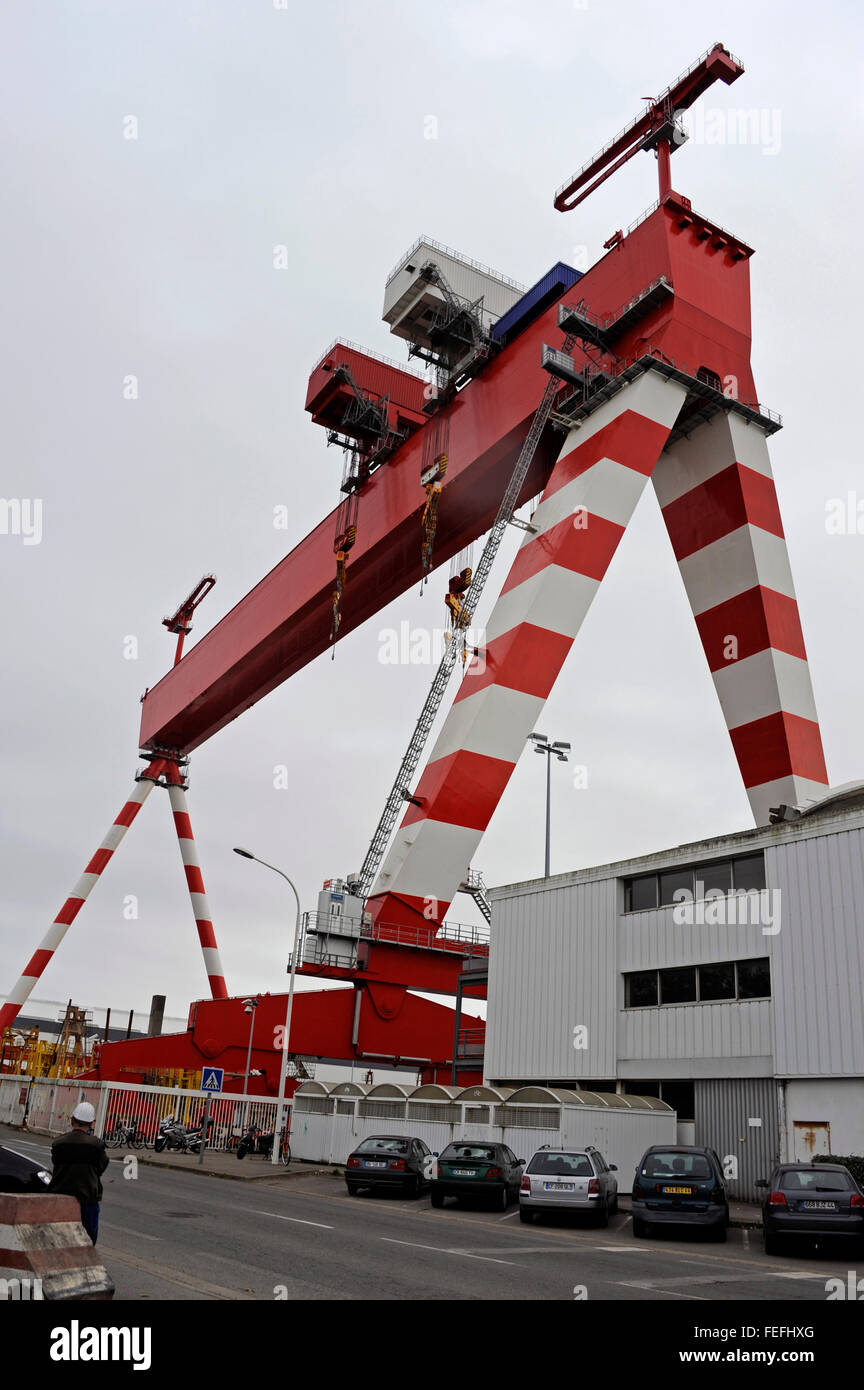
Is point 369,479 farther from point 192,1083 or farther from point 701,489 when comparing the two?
point 192,1083

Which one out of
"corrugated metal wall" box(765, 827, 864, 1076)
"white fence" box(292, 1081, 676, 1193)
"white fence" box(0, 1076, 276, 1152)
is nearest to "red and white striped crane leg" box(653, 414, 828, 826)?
"corrugated metal wall" box(765, 827, 864, 1076)

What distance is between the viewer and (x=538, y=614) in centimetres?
2758

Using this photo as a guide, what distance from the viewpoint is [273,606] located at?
4031cm

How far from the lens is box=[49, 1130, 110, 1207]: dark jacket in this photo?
8039 millimetres

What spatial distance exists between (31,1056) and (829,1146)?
37421 millimetres

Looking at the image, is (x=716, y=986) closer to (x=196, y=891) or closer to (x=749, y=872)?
(x=749, y=872)

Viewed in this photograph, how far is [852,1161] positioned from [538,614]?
14.8 m

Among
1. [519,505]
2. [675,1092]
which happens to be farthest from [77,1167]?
[519,505]

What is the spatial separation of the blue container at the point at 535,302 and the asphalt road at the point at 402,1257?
24.2m

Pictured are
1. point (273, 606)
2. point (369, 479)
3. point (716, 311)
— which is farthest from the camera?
point (273, 606)

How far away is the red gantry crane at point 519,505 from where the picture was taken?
28031 millimetres

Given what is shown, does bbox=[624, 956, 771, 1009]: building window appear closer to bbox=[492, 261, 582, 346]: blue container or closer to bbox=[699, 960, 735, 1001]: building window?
bbox=[699, 960, 735, 1001]: building window
